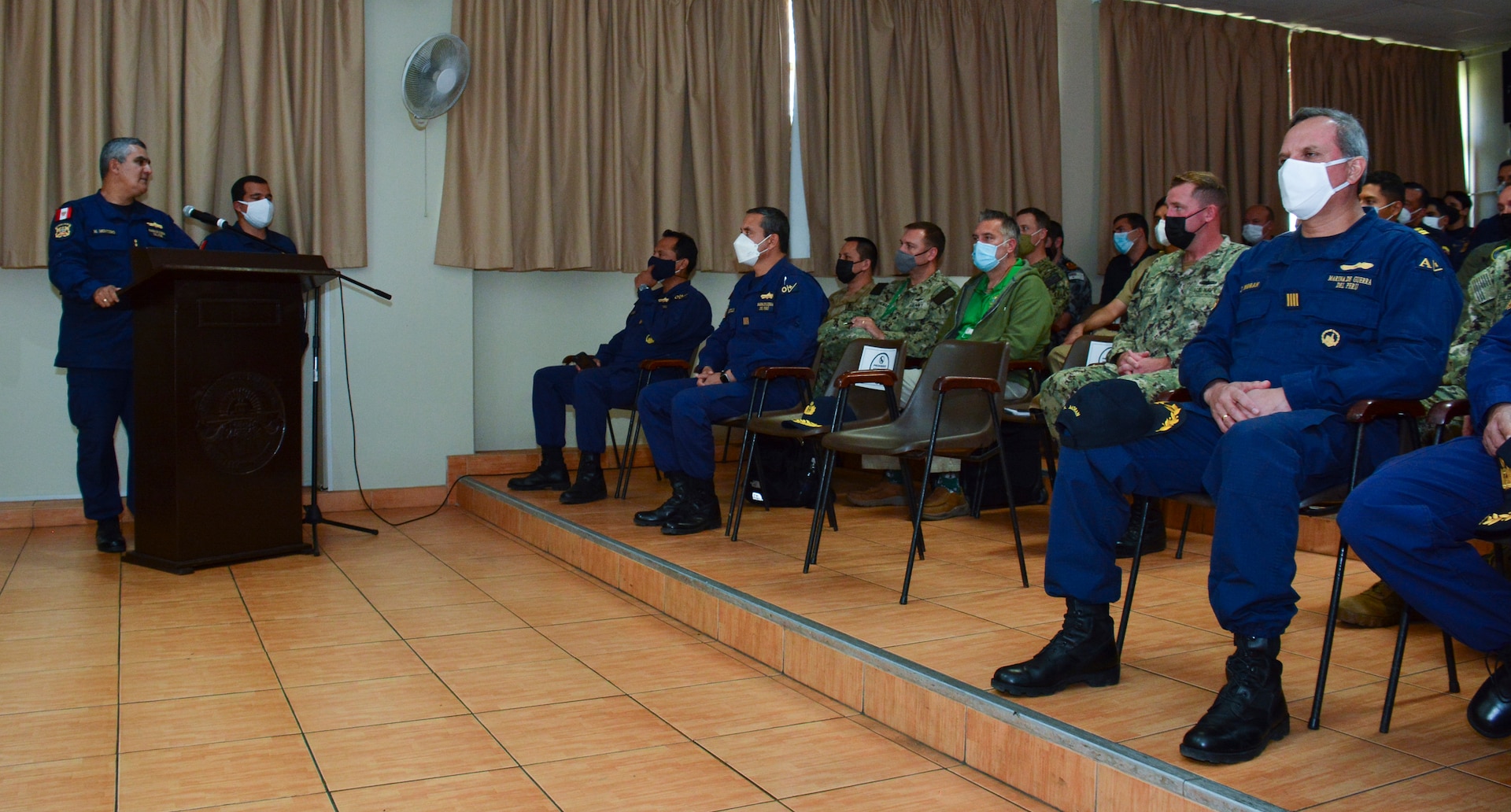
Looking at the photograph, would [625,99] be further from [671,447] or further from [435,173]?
[671,447]

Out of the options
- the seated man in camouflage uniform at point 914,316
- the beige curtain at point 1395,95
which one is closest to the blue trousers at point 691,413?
the seated man in camouflage uniform at point 914,316

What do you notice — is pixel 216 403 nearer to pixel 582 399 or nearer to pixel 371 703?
pixel 582 399

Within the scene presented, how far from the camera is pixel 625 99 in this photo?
18.4ft

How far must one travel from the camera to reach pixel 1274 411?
80.7 inches

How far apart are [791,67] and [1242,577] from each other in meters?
4.70

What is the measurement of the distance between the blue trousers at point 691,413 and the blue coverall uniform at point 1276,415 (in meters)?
1.91

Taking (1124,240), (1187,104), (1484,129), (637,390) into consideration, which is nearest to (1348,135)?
(637,390)

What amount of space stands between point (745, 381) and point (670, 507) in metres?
0.54

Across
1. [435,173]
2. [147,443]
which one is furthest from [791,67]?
[147,443]

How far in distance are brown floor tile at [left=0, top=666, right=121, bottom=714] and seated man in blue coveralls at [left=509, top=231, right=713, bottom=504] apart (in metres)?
2.12

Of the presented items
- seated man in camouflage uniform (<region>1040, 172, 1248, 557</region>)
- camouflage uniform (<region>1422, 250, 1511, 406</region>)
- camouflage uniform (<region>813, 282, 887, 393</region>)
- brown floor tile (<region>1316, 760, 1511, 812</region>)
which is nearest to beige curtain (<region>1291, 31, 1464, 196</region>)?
camouflage uniform (<region>813, 282, 887, 393</region>)

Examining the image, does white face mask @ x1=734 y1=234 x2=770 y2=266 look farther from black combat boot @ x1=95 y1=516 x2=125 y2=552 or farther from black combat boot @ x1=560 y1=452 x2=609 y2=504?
black combat boot @ x1=95 y1=516 x2=125 y2=552

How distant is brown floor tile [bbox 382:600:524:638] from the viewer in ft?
10.2

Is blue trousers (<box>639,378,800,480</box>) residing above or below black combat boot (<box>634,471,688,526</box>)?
above
